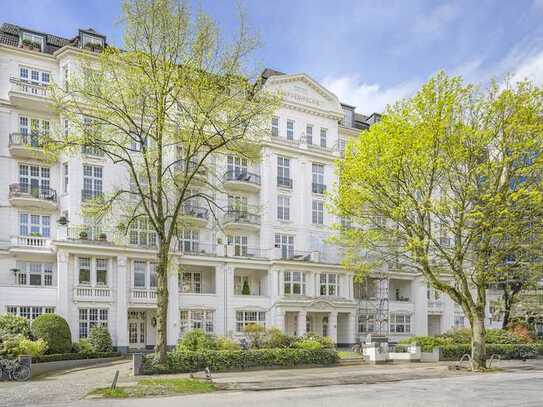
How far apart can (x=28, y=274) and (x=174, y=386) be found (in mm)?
22268

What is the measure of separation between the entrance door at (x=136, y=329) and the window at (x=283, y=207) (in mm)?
13129

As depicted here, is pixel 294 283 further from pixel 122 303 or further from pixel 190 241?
pixel 122 303

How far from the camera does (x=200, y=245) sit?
45.0 meters

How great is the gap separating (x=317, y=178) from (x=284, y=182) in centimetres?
354

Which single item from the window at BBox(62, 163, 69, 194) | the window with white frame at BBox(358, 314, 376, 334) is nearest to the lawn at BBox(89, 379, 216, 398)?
the window at BBox(62, 163, 69, 194)

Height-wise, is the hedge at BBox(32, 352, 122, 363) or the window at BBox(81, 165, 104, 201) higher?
the window at BBox(81, 165, 104, 201)

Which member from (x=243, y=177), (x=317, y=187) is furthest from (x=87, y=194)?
(x=317, y=187)

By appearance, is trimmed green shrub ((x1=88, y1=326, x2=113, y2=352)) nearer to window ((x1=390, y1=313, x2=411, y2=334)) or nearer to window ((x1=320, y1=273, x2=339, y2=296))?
window ((x1=320, y1=273, x2=339, y2=296))

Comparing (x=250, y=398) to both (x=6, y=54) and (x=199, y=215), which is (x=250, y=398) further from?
(x=6, y=54)

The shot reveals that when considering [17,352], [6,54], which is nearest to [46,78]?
[6,54]

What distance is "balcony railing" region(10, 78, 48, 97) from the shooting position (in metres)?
38.5

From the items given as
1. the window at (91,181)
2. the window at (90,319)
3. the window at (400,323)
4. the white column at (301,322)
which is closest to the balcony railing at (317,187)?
the white column at (301,322)

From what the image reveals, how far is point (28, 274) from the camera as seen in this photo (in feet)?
128

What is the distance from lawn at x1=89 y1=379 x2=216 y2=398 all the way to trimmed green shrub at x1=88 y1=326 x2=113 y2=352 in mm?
14757
